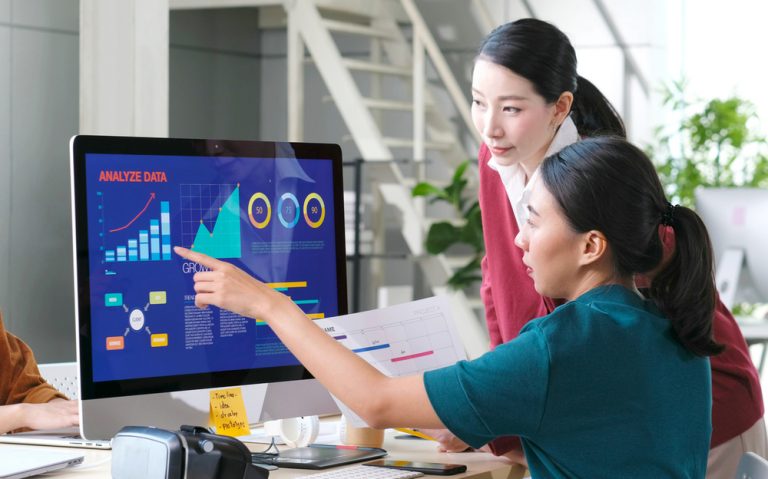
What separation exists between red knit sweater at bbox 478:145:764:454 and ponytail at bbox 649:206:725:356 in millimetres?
416

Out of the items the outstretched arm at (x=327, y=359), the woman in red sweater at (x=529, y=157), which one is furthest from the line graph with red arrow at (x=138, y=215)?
the woman in red sweater at (x=529, y=157)

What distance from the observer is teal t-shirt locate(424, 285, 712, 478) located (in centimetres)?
136

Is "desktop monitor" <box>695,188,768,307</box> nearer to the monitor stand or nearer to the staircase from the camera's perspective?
the monitor stand

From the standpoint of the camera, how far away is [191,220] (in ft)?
5.71

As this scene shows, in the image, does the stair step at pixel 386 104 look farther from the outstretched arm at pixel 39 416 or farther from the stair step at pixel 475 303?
the outstretched arm at pixel 39 416

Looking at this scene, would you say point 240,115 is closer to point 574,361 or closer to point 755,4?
point 755,4

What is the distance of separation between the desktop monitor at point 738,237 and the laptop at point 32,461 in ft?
9.96

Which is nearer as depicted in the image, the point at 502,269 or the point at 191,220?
the point at 191,220

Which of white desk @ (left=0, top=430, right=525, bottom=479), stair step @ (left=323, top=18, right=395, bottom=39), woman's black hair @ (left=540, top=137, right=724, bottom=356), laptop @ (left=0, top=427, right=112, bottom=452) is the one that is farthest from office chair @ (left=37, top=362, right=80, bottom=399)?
stair step @ (left=323, top=18, right=395, bottom=39)

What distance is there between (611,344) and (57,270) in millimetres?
2974

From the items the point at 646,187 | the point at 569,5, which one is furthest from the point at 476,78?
the point at 569,5

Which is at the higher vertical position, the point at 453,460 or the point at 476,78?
the point at 476,78

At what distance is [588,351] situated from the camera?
137 centimetres

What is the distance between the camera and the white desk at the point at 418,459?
5.51 feet
